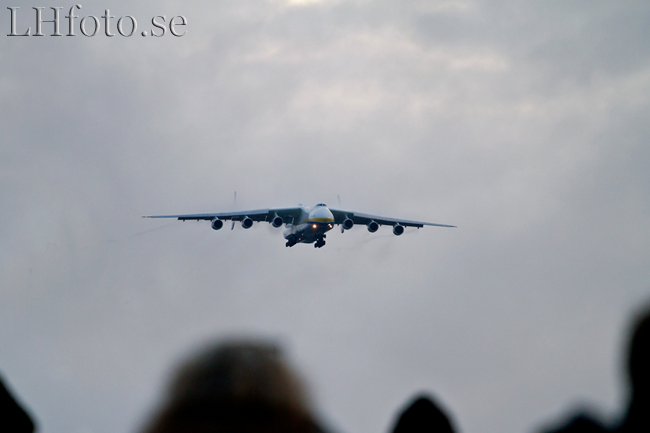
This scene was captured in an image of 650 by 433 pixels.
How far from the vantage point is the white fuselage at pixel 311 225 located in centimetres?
4638

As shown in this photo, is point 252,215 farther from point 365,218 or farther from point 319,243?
point 365,218

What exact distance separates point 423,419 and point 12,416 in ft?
8.55

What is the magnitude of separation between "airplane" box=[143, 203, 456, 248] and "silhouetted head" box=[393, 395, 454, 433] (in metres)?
41.8

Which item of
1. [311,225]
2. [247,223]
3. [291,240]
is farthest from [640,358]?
[291,240]

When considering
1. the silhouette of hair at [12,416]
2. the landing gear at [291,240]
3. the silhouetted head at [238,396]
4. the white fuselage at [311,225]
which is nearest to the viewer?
the silhouetted head at [238,396]

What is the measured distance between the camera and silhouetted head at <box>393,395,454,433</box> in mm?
4324

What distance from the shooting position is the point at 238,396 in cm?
388

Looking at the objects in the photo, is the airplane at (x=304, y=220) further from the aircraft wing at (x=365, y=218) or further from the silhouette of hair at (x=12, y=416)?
the silhouette of hair at (x=12, y=416)

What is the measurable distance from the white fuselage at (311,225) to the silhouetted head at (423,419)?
41.8 m

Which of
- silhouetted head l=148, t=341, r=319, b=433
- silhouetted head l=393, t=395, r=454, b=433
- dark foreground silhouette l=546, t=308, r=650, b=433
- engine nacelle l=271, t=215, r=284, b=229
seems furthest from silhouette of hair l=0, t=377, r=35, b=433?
engine nacelle l=271, t=215, r=284, b=229


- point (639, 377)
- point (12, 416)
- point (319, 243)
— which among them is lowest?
point (319, 243)

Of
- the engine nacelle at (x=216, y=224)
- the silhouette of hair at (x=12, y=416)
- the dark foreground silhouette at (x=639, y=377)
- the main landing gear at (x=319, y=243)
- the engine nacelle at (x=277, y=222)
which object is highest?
the dark foreground silhouette at (x=639, y=377)

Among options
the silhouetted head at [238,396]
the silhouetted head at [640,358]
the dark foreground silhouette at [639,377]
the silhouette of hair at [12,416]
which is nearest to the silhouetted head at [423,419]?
the silhouetted head at [238,396]

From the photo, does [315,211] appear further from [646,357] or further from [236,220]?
[646,357]
